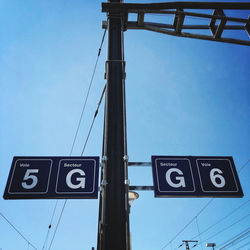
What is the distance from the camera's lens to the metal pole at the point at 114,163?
2943mm

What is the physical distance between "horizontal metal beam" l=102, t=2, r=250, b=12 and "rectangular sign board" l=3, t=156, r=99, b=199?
4011mm

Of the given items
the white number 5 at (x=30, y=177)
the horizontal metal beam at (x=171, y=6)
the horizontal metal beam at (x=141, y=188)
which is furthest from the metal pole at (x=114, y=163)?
the white number 5 at (x=30, y=177)

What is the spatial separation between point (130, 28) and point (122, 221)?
5170mm

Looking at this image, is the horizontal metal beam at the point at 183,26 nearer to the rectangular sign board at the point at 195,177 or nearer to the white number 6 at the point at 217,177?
the rectangular sign board at the point at 195,177

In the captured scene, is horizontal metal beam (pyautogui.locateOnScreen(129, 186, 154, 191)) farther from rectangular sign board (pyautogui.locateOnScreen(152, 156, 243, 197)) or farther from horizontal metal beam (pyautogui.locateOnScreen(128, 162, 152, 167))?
horizontal metal beam (pyautogui.locateOnScreen(128, 162, 152, 167))

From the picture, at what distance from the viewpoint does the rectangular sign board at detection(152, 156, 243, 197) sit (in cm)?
330

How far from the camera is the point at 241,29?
656cm

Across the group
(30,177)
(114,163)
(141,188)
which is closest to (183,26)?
(114,163)

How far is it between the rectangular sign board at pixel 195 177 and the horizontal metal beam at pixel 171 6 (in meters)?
4.03

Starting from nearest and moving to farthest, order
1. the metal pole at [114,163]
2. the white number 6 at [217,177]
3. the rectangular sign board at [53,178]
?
the metal pole at [114,163] → the rectangular sign board at [53,178] → the white number 6 at [217,177]

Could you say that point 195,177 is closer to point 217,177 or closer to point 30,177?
point 217,177

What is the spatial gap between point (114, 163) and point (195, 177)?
4.43 ft

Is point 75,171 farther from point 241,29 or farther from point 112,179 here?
point 241,29

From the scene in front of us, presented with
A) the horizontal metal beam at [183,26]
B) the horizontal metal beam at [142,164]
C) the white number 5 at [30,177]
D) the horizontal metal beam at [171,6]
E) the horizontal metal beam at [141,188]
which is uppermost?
the horizontal metal beam at [183,26]
